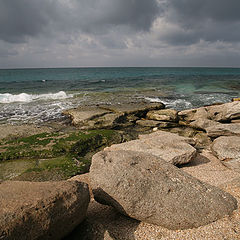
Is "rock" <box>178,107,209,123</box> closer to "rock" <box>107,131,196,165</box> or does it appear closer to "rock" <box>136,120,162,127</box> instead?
"rock" <box>136,120,162,127</box>

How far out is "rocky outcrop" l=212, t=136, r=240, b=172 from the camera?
282 inches

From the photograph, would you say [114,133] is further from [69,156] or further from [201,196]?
[201,196]

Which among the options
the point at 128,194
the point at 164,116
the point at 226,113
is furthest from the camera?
the point at 164,116

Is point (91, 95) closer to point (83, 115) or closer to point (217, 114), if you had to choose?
point (83, 115)

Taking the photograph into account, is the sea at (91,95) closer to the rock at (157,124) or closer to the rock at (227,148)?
the rock at (157,124)

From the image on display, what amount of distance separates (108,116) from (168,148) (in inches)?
281

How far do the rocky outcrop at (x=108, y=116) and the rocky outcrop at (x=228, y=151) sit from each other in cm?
695

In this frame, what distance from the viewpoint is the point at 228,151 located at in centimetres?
754

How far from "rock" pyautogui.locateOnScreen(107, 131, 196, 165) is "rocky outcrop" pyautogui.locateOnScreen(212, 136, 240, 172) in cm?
111

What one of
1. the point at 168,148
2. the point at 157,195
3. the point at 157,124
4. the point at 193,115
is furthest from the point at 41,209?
the point at 193,115

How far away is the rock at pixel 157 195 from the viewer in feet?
14.0

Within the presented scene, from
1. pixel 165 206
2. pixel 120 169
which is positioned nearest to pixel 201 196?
pixel 165 206

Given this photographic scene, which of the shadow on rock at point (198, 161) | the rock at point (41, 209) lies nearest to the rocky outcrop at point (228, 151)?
the shadow on rock at point (198, 161)

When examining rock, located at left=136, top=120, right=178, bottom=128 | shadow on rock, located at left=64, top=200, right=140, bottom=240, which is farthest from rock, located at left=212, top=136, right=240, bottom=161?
rock, located at left=136, top=120, right=178, bottom=128
